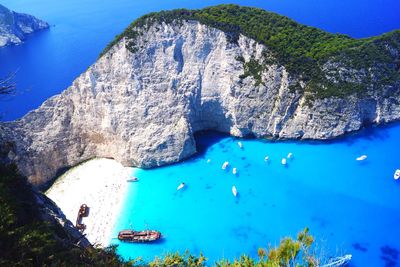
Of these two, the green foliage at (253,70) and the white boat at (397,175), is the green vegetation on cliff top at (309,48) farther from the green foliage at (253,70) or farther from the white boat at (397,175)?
the white boat at (397,175)

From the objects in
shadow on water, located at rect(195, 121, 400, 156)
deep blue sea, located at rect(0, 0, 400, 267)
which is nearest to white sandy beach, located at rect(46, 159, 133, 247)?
deep blue sea, located at rect(0, 0, 400, 267)

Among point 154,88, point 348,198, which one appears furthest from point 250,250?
point 154,88

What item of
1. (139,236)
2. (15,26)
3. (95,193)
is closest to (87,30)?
(15,26)

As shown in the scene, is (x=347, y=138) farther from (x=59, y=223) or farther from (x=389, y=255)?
(x=59, y=223)

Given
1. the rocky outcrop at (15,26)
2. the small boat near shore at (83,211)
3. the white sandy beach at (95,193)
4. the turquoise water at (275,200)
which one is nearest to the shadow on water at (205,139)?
the turquoise water at (275,200)

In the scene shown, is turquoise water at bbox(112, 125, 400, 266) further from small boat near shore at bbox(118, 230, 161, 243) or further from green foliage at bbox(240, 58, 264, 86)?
green foliage at bbox(240, 58, 264, 86)

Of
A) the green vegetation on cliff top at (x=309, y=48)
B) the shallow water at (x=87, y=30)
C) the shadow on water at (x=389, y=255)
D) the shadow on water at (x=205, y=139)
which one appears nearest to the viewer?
the shadow on water at (x=389, y=255)

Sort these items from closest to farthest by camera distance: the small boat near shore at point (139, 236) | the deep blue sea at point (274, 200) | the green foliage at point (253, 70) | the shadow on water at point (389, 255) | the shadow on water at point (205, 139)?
1. the shadow on water at point (389, 255)
2. the deep blue sea at point (274, 200)
3. the small boat near shore at point (139, 236)
4. the green foliage at point (253, 70)
5. the shadow on water at point (205, 139)
